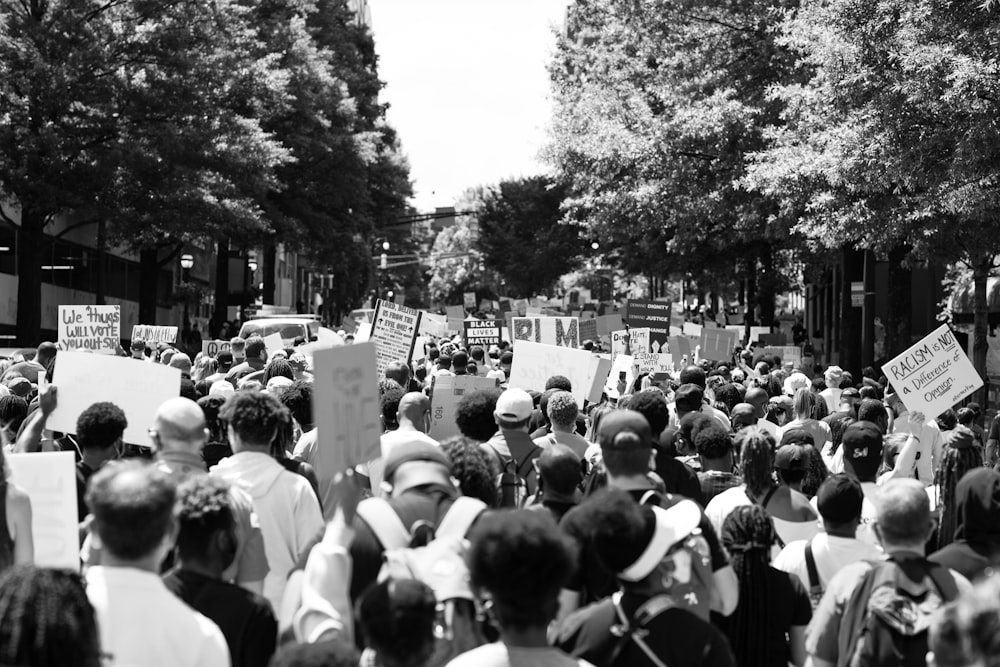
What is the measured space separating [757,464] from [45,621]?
159 inches

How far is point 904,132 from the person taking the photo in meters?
16.3

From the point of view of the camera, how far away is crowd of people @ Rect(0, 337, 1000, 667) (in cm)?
355

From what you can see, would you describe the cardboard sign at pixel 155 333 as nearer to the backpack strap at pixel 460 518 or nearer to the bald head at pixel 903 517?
the backpack strap at pixel 460 518

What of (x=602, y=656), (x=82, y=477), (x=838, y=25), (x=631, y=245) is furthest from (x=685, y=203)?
(x=602, y=656)

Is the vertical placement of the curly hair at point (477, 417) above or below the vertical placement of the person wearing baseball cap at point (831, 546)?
above

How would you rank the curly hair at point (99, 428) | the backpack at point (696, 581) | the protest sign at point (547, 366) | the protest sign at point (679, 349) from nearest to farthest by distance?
the backpack at point (696, 581)
the curly hair at point (99, 428)
the protest sign at point (547, 366)
the protest sign at point (679, 349)

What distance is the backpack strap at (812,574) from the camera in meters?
5.51

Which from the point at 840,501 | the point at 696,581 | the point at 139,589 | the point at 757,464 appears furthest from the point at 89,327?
the point at 139,589

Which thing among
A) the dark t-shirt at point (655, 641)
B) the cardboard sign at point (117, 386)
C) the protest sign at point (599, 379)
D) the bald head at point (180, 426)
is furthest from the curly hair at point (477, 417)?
the protest sign at point (599, 379)

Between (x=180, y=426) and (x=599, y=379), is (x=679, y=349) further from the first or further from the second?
(x=180, y=426)

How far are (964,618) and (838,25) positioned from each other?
1544 cm

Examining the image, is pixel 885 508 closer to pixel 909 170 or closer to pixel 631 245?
pixel 909 170

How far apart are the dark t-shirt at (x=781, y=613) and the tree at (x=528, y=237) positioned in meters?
51.7

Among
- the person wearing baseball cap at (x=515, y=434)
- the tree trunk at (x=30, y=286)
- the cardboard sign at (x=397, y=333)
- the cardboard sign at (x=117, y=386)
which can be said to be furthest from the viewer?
the tree trunk at (x=30, y=286)
